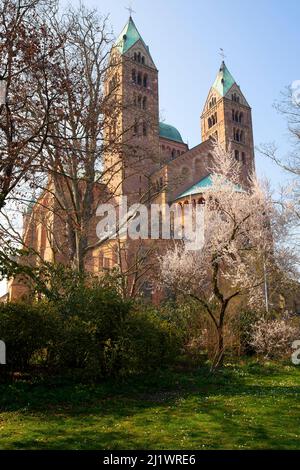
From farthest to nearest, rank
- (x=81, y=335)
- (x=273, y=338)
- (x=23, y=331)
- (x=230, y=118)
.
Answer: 1. (x=230, y=118)
2. (x=273, y=338)
3. (x=81, y=335)
4. (x=23, y=331)

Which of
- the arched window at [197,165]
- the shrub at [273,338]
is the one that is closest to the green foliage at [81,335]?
the shrub at [273,338]

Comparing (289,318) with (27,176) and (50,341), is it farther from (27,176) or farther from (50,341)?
(27,176)

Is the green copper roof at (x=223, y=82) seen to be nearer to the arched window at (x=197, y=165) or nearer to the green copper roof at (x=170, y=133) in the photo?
the green copper roof at (x=170, y=133)

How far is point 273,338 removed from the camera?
17.1 meters

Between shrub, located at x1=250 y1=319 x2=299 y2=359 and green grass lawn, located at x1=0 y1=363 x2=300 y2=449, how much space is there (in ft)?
15.5

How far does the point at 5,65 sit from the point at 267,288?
48.2 ft

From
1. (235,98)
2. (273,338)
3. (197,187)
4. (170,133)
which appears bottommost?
(273,338)

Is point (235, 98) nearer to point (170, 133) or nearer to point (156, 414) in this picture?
point (170, 133)

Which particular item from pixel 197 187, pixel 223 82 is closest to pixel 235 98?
pixel 223 82

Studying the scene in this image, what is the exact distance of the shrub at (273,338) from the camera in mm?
16812

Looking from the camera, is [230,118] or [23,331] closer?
[23,331]

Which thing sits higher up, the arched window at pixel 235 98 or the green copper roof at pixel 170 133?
the arched window at pixel 235 98

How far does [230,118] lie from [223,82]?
20.8ft

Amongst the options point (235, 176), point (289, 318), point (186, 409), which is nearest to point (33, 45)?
point (186, 409)
